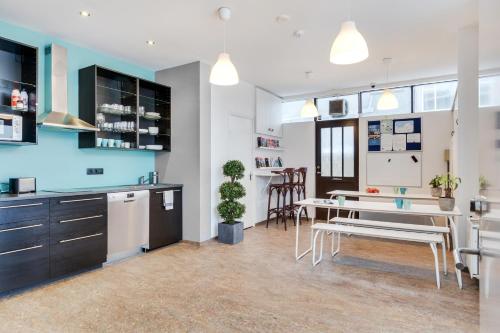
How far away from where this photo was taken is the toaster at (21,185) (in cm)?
319

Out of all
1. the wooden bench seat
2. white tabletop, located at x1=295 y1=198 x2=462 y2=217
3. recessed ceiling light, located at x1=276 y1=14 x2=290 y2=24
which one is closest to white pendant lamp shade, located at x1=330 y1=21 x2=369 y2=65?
recessed ceiling light, located at x1=276 y1=14 x2=290 y2=24

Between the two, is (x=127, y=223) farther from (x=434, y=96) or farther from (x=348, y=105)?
(x=434, y=96)

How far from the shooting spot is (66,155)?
389cm

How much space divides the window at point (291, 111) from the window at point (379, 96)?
1.49 m

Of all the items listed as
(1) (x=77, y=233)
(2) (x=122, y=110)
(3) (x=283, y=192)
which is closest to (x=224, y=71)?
(2) (x=122, y=110)

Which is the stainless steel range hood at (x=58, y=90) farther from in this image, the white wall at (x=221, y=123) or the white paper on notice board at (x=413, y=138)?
the white paper on notice board at (x=413, y=138)

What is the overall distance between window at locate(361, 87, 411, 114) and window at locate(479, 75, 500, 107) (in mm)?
5771

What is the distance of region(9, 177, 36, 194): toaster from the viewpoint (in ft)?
10.5

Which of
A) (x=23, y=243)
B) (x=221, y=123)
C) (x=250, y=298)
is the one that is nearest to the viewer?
(x=250, y=298)

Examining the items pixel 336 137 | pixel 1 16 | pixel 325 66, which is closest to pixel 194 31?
pixel 1 16

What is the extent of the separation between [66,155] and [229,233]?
101 inches

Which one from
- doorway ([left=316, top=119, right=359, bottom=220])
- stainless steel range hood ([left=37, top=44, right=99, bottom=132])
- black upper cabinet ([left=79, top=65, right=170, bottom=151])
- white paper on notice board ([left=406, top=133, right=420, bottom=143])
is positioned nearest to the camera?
stainless steel range hood ([left=37, top=44, right=99, bottom=132])

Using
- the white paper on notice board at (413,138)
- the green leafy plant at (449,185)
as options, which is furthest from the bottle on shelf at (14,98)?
the white paper on notice board at (413,138)

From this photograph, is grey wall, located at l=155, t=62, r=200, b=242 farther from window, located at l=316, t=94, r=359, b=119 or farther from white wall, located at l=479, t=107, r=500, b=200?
white wall, located at l=479, t=107, r=500, b=200
